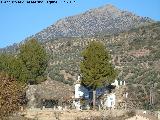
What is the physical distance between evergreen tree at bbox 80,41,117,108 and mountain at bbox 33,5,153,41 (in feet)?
317

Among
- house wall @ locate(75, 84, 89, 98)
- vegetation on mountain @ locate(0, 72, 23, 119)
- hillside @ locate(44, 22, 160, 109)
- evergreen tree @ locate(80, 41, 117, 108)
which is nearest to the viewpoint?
vegetation on mountain @ locate(0, 72, 23, 119)

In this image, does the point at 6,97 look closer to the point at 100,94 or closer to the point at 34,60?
the point at 34,60

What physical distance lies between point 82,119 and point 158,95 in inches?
961

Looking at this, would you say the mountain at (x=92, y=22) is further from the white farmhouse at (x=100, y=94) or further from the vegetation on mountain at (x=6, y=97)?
the vegetation on mountain at (x=6, y=97)

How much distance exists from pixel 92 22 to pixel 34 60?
104m

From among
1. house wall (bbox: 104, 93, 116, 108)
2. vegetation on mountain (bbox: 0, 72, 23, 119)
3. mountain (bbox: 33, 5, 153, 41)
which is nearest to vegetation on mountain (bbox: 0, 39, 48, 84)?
house wall (bbox: 104, 93, 116, 108)

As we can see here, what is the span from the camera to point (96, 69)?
6850cm

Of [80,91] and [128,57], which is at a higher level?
[128,57]

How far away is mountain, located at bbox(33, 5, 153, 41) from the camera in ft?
564

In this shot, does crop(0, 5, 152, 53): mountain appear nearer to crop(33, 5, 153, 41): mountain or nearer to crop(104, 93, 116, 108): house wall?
crop(33, 5, 153, 41): mountain

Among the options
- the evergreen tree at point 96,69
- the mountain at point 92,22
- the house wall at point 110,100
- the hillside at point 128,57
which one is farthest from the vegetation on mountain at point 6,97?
the mountain at point 92,22

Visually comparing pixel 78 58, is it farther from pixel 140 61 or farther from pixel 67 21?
pixel 67 21

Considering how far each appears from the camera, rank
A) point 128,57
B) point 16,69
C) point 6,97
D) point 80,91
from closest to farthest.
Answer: point 6,97, point 16,69, point 80,91, point 128,57

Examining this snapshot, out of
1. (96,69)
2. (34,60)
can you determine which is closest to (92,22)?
(34,60)
